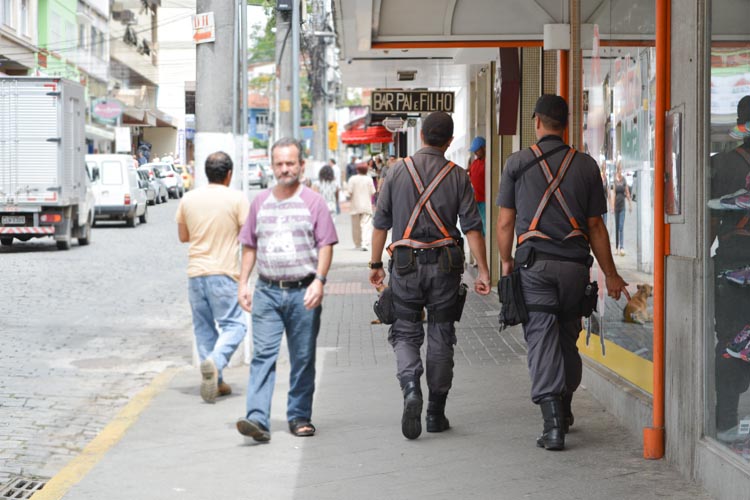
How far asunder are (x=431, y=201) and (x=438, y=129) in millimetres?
468

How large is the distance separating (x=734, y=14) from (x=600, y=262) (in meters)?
1.85

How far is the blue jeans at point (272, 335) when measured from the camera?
703cm

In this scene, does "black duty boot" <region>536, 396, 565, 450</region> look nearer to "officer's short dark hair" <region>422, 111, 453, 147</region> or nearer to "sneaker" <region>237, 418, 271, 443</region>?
"sneaker" <region>237, 418, 271, 443</region>

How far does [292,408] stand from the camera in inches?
285

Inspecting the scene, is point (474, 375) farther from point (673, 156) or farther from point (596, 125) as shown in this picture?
point (673, 156)

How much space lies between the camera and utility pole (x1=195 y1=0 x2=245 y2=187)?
9.99m

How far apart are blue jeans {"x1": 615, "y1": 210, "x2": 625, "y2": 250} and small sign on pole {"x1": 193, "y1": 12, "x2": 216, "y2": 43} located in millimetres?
3992

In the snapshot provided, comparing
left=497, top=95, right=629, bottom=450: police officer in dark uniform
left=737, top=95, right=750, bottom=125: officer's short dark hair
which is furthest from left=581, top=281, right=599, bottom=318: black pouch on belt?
left=737, top=95, right=750, bottom=125: officer's short dark hair

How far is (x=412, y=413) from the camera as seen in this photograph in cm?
691

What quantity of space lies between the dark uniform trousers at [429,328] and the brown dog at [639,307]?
1.05m

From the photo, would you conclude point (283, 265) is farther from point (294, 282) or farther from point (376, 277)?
point (376, 277)

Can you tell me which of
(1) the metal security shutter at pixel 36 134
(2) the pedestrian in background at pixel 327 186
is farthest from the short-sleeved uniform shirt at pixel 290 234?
(1) the metal security shutter at pixel 36 134

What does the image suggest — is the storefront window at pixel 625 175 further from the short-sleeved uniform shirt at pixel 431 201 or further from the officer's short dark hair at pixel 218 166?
the officer's short dark hair at pixel 218 166

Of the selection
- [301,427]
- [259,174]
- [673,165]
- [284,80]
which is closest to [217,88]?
[301,427]
